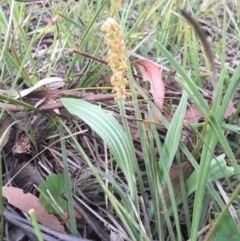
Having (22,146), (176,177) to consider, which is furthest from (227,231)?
(22,146)

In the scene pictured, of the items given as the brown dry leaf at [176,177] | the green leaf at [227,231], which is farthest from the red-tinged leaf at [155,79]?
the green leaf at [227,231]

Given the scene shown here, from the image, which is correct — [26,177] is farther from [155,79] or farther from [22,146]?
[155,79]

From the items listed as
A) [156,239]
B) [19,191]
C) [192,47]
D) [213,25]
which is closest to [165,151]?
[156,239]

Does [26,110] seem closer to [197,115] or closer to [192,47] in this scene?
[197,115]

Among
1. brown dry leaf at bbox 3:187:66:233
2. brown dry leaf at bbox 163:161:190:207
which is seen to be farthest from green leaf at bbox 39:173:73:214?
brown dry leaf at bbox 163:161:190:207

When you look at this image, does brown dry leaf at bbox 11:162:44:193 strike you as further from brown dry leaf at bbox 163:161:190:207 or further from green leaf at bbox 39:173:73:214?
brown dry leaf at bbox 163:161:190:207

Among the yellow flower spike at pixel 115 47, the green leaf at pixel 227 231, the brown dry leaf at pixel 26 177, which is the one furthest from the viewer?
the brown dry leaf at pixel 26 177

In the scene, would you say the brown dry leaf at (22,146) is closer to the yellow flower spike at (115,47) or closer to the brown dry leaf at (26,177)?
the brown dry leaf at (26,177)
